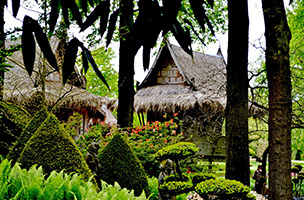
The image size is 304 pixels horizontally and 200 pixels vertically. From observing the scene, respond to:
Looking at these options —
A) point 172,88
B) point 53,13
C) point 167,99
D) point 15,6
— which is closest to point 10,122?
point 15,6

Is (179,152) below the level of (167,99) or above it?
below

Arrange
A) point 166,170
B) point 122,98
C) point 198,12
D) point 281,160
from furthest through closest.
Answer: point 122,98 → point 166,170 → point 281,160 → point 198,12

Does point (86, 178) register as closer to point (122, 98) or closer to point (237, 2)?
point (237, 2)

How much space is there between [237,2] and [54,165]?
3.64m

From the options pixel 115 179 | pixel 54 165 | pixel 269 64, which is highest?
pixel 269 64

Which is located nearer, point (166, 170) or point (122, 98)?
point (166, 170)

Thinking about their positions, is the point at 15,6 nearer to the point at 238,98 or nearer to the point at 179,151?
the point at 179,151

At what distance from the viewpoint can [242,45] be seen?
5.10m

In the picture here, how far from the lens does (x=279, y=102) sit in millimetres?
4414

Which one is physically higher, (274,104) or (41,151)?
(274,104)

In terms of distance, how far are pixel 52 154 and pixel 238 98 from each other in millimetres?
2836

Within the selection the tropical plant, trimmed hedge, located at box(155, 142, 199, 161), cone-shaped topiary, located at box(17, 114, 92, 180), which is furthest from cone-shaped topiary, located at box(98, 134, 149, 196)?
cone-shaped topiary, located at box(17, 114, 92, 180)

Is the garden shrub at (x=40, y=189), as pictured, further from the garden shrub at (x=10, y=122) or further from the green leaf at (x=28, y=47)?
the garden shrub at (x=10, y=122)

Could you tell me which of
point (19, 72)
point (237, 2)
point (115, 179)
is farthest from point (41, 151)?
point (19, 72)
